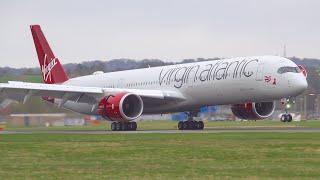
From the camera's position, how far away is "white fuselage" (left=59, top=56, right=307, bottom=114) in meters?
51.1

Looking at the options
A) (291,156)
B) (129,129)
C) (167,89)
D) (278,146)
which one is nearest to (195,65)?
(167,89)

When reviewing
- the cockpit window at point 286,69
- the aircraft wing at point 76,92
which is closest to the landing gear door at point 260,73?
the cockpit window at point 286,69

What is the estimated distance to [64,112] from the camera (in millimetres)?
68875

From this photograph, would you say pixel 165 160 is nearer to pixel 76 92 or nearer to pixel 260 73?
pixel 260 73

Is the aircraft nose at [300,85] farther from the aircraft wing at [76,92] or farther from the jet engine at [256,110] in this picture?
the aircraft wing at [76,92]

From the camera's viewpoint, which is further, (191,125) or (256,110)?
(256,110)

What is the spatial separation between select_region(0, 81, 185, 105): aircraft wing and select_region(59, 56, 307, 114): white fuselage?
3.50ft

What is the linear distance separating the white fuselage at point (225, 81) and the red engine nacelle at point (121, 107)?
3.68 meters

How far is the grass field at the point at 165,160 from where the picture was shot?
2133cm

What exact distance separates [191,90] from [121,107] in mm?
5445

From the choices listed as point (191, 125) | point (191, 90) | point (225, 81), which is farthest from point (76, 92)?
point (225, 81)

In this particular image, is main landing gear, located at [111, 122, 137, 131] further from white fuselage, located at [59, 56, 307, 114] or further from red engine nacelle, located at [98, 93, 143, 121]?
white fuselage, located at [59, 56, 307, 114]

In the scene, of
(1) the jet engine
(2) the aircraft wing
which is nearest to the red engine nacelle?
(2) the aircraft wing

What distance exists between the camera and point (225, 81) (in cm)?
5294
